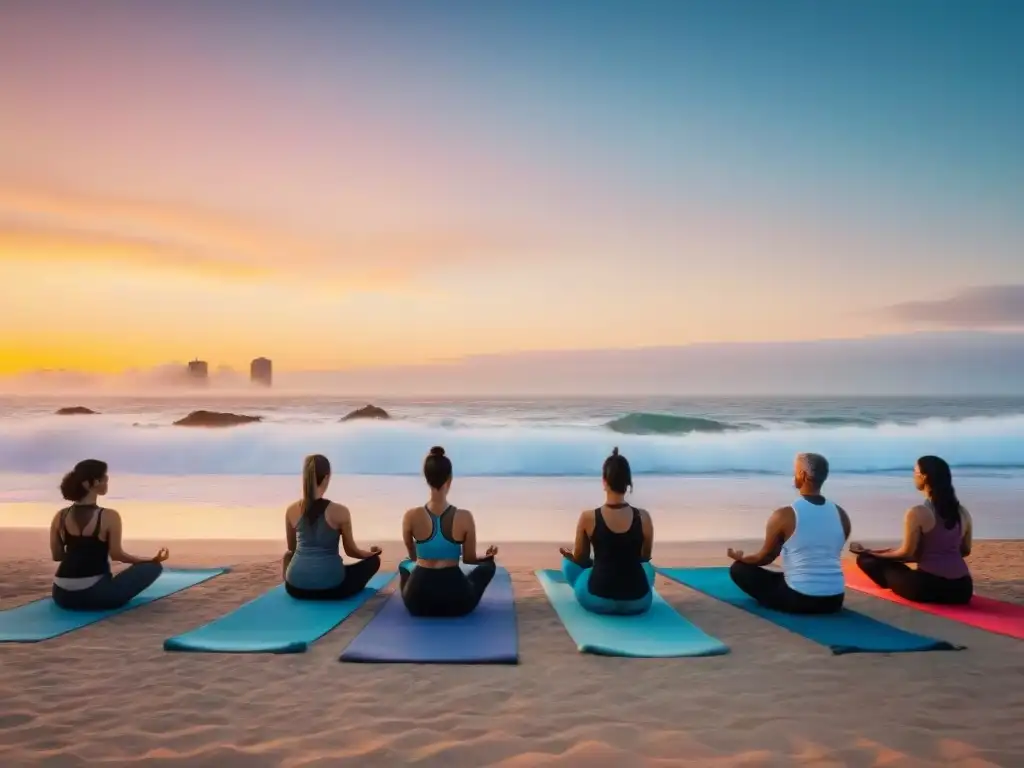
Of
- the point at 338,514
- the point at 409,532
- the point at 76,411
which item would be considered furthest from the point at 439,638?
the point at 76,411

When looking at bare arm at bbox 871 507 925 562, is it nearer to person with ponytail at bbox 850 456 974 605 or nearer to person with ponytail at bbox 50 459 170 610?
person with ponytail at bbox 850 456 974 605

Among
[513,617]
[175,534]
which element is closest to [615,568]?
[513,617]

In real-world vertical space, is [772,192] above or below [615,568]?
above

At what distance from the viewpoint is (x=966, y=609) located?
529cm

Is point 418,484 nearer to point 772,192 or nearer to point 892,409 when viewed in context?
point 772,192

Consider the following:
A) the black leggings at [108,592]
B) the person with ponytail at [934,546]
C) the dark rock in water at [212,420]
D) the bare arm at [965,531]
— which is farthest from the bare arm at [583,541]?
the dark rock in water at [212,420]

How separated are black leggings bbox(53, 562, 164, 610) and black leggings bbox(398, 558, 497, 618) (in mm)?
1934

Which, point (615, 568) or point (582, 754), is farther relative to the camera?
point (615, 568)

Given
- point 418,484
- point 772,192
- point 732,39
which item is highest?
point 732,39

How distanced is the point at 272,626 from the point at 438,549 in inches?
44.2

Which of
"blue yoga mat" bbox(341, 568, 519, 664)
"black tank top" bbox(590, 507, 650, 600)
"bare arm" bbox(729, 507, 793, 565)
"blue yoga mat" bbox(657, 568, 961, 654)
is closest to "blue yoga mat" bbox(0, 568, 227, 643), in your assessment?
"blue yoga mat" bbox(341, 568, 519, 664)

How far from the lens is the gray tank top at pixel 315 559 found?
17.2 feet

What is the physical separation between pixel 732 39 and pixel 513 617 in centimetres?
1185

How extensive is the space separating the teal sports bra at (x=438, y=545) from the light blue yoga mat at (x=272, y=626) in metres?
0.71
